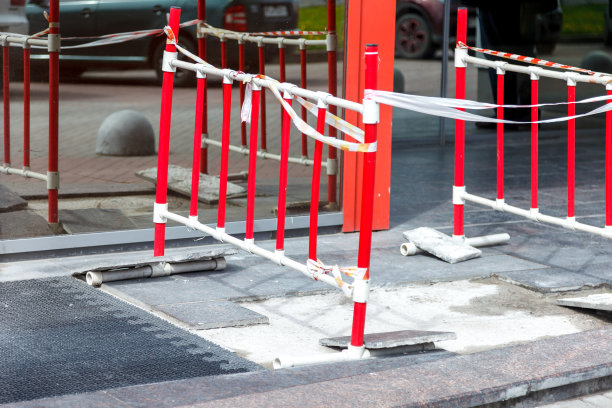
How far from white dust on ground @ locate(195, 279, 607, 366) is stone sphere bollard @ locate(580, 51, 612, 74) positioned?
838 centimetres

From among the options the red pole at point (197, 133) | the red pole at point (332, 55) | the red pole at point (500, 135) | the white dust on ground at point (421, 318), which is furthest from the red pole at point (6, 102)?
the red pole at point (500, 135)

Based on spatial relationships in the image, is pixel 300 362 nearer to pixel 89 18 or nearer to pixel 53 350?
pixel 53 350

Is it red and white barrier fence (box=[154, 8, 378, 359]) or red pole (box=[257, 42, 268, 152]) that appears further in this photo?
red pole (box=[257, 42, 268, 152])

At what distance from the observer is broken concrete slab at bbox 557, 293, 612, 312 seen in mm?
5500

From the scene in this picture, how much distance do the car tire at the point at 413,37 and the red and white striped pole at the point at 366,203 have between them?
26.5 ft

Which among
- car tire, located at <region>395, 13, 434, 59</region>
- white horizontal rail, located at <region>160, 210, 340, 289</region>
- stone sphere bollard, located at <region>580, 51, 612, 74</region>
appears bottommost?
white horizontal rail, located at <region>160, 210, 340, 289</region>

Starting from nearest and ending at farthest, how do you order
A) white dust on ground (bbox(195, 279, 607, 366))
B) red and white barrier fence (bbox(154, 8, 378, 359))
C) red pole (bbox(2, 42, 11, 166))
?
red and white barrier fence (bbox(154, 8, 378, 359)) < white dust on ground (bbox(195, 279, 607, 366)) < red pole (bbox(2, 42, 11, 166))

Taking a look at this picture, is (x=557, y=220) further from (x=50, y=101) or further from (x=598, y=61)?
(x=598, y=61)

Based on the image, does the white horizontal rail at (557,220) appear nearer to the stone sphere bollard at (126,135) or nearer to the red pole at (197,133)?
the red pole at (197,133)

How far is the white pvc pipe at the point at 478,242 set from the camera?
6.83 m

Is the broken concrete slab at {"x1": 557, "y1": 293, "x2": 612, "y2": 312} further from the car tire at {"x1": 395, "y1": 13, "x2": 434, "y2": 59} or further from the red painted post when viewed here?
the car tire at {"x1": 395, "y1": 13, "x2": 434, "y2": 59}

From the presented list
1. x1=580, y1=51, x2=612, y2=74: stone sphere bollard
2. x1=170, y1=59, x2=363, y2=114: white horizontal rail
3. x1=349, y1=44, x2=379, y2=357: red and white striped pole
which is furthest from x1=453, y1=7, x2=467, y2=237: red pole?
x1=580, y1=51, x2=612, y2=74: stone sphere bollard

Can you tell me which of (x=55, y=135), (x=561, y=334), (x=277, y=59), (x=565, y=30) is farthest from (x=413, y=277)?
(x=565, y=30)

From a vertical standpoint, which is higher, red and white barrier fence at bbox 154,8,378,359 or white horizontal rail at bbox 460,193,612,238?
red and white barrier fence at bbox 154,8,378,359
